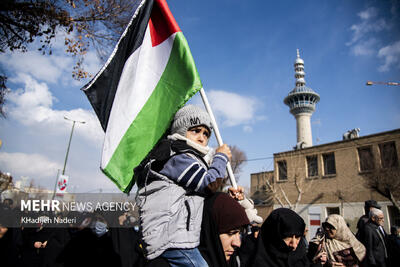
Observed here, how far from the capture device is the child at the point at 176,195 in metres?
1.83

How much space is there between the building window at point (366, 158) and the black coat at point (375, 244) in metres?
21.2

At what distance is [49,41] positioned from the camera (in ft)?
19.9

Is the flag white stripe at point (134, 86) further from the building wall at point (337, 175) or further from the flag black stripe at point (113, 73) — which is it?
the building wall at point (337, 175)

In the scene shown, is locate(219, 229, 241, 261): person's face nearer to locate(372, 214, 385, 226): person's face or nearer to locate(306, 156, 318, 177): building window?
locate(372, 214, 385, 226): person's face

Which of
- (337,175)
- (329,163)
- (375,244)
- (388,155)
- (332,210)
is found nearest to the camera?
(375,244)

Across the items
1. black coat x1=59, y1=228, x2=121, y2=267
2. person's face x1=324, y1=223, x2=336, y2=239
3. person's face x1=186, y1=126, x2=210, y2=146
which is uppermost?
person's face x1=186, y1=126, x2=210, y2=146

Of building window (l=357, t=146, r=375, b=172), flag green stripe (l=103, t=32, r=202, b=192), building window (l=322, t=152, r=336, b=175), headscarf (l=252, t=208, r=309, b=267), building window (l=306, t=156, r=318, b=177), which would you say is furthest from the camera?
building window (l=306, t=156, r=318, b=177)

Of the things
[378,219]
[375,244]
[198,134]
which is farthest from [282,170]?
[198,134]

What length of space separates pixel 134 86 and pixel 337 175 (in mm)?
27804

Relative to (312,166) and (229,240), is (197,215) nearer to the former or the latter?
(229,240)

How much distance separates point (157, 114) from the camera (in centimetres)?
276

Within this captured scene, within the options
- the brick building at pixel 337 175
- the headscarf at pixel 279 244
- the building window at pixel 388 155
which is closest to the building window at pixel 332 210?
the brick building at pixel 337 175

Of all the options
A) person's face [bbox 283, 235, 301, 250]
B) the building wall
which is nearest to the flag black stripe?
person's face [bbox 283, 235, 301, 250]

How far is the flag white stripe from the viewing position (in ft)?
8.92
